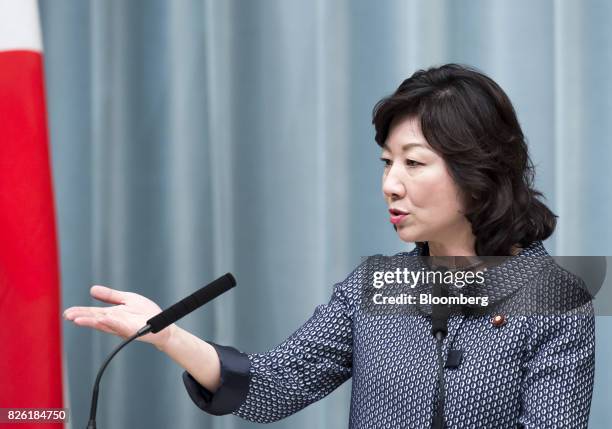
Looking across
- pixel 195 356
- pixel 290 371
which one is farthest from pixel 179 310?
pixel 290 371

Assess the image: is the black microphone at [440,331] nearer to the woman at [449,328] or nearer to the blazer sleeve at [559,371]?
the woman at [449,328]

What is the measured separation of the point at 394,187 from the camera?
144cm

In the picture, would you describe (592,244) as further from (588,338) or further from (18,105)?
(18,105)

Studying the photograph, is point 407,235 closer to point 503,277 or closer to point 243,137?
point 503,277

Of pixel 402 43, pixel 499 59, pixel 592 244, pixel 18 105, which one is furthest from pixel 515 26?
pixel 18 105

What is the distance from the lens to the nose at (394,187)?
144 centimetres

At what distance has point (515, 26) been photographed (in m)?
2.06

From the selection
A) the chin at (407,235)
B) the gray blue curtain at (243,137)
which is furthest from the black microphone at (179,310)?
the gray blue curtain at (243,137)

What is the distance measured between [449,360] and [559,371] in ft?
0.51

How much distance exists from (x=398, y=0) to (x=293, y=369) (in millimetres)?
944

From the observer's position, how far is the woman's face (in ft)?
4.72

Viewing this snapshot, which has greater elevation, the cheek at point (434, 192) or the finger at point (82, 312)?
the cheek at point (434, 192)

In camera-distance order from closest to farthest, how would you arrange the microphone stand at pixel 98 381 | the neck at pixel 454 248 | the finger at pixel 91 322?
the microphone stand at pixel 98 381
the finger at pixel 91 322
the neck at pixel 454 248

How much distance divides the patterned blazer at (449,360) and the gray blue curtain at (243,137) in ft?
1.86
